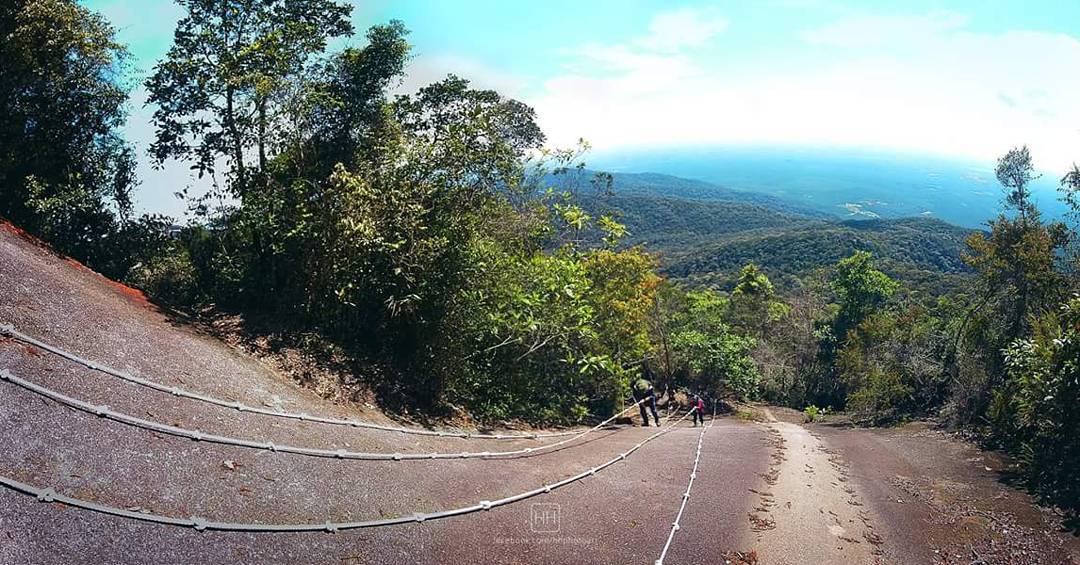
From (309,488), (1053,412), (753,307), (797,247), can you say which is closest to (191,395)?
(309,488)

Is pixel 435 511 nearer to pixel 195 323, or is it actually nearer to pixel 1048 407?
pixel 195 323

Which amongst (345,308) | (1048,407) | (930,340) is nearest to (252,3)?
(345,308)

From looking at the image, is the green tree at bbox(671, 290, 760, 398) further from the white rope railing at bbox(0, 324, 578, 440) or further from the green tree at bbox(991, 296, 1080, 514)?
the white rope railing at bbox(0, 324, 578, 440)

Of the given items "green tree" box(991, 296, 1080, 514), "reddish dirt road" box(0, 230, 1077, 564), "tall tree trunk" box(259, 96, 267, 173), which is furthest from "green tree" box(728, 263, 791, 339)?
"tall tree trunk" box(259, 96, 267, 173)
